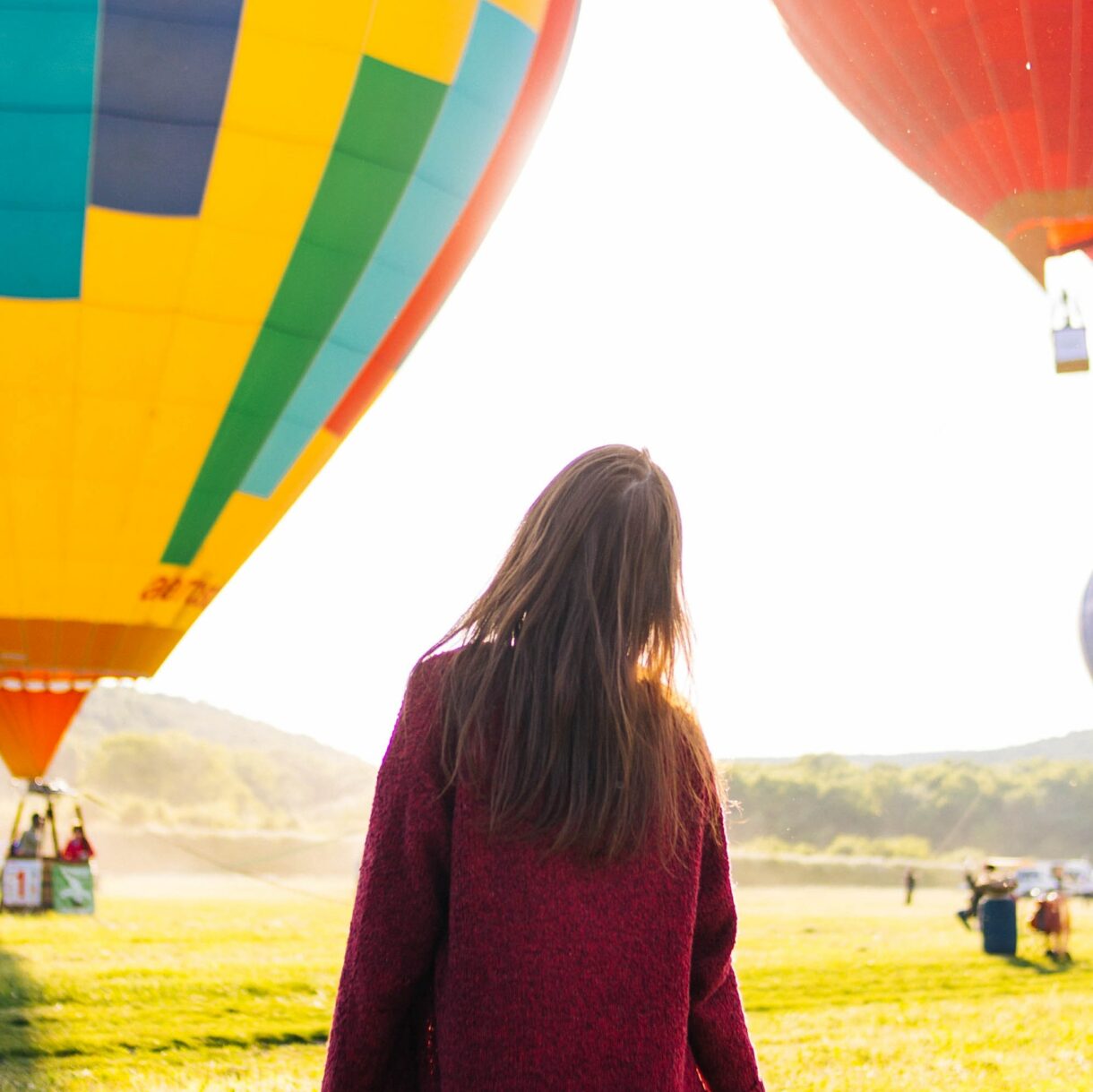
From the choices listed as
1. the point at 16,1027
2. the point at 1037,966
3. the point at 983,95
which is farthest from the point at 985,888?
the point at 16,1027

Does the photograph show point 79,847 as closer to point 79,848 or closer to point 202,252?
point 79,848

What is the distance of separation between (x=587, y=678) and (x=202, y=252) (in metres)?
6.34

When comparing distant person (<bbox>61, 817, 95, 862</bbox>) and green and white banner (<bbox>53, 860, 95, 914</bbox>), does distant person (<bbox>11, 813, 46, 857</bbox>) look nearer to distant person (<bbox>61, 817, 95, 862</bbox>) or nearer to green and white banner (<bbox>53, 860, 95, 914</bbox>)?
distant person (<bbox>61, 817, 95, 862</bbox>)

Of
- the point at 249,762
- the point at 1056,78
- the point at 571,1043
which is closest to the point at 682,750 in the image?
the point at 571,1043

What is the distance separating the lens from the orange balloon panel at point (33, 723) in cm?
905

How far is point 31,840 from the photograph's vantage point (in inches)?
429

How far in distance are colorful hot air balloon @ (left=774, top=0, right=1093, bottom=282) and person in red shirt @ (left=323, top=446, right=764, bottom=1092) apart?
8829mm

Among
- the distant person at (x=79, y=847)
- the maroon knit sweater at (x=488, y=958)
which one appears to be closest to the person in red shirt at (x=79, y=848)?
the distant person at (x=79, y=847)

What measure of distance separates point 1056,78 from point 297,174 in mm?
5213

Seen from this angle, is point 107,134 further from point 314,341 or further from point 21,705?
point 21,705

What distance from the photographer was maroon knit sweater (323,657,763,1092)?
61.0 inches

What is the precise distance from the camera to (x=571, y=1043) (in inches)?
61.5

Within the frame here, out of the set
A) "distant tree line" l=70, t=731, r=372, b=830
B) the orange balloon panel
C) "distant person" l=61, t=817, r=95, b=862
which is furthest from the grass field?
"distant tree line" l=70, t=731, r=372, b=830

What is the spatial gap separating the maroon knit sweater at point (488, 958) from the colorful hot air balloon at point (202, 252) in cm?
624
